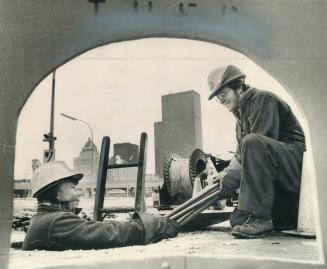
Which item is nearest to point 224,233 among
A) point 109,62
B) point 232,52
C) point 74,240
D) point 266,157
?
point 266,157

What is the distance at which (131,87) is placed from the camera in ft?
14.0

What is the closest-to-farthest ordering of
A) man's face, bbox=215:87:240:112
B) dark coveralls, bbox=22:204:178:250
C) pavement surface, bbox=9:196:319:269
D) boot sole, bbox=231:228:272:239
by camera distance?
pavement surface, bbox=9:196:319:269 → dark coveralls, bbox=22:204:178:250 → boot sole, bbox=231:228:272:239 → man's face, bbox=215:87:240:112

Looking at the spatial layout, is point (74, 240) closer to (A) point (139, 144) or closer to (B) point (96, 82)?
(A) point (139, 144)

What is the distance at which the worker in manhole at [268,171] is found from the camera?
392 centimetres

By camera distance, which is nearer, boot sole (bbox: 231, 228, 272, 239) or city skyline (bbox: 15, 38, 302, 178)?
boot sole (bbox: 231, 228, 272, 239)

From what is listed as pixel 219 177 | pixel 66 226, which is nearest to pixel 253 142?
pixel 219 177

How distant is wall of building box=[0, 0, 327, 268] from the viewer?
3.81 meters

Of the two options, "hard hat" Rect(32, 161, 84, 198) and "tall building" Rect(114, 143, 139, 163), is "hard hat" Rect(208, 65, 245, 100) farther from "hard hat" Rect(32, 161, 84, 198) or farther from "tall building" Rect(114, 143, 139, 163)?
"hard hat" Rect(32, 161, 84, 198)

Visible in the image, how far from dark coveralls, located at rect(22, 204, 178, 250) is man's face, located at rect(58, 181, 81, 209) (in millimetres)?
178

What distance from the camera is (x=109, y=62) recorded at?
13.7ft

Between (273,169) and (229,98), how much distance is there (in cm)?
87

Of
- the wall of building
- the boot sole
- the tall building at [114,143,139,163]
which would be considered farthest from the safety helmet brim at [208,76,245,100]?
the boot sole

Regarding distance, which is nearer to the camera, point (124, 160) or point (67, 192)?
point (67, 192)

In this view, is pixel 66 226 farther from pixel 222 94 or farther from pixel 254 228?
pixel 222 94
